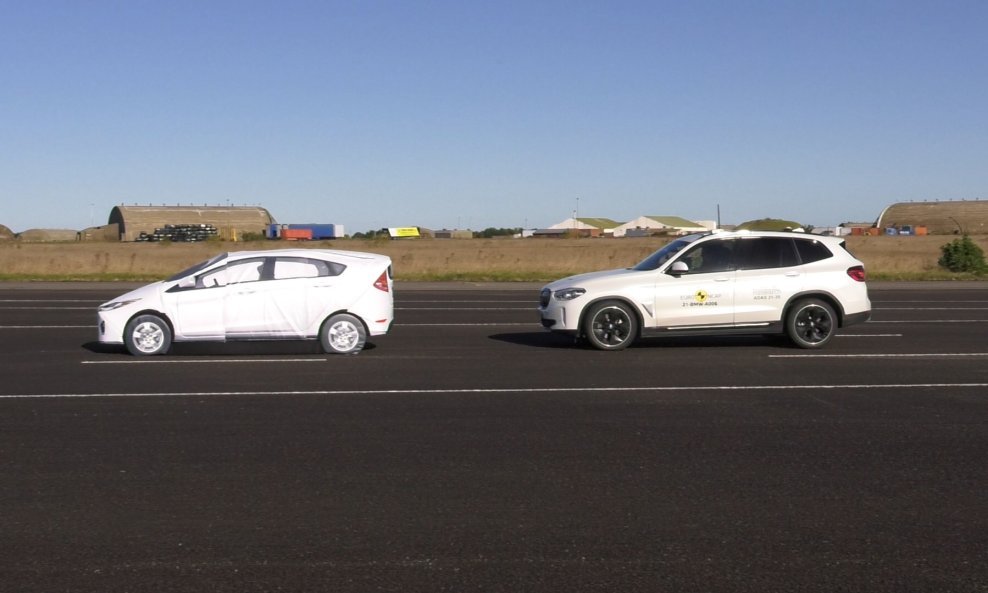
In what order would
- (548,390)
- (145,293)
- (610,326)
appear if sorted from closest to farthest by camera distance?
(548,390)
(145,293)
(610,326)

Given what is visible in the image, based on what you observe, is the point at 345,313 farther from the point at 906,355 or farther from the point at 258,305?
the point at 906,355

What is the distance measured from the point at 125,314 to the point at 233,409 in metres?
5.36

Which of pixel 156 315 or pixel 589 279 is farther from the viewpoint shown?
pixel 589 279

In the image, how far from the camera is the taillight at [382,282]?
613 inches

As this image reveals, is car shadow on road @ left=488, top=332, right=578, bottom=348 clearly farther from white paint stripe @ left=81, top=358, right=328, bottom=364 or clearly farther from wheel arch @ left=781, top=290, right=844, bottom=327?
white paint stripe @ left=81, top=358, right=328, bottom=364

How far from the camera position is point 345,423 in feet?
32.1

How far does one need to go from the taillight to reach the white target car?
0.05ft

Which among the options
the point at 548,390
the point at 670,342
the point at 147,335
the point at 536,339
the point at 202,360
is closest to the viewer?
the point at 548,390

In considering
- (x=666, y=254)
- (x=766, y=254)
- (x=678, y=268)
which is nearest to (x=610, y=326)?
(x=678, y=268)

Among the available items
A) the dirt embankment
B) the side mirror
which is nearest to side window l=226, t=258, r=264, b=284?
the side mirror

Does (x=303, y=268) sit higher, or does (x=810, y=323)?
(x=303, y=268)

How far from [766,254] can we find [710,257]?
874mm

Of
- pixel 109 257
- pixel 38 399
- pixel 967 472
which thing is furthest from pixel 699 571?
pixel 109 257

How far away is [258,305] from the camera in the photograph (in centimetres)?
1533
